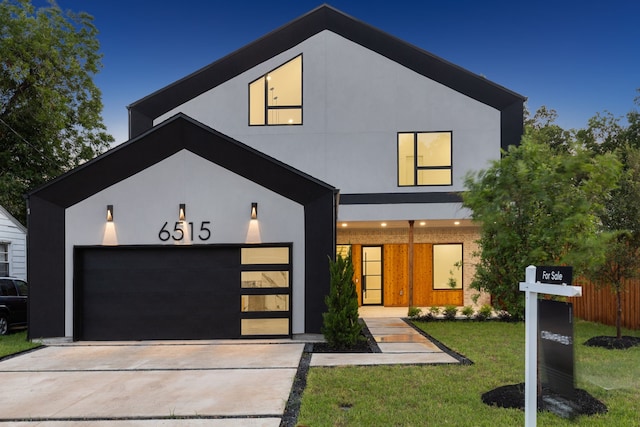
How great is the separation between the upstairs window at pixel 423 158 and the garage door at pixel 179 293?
220 inches

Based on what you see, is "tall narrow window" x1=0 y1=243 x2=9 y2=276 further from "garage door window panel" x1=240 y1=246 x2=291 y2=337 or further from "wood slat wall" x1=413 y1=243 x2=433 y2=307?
"wood slat wall" x1=413 y1=243 x2=433 y2=307

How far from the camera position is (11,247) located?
13852 mm

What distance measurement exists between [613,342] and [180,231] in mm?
9111

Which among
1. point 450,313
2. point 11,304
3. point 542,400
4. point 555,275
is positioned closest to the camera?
point 555,275

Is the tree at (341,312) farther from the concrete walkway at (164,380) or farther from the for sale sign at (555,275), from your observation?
the for sale sign at (555,275)

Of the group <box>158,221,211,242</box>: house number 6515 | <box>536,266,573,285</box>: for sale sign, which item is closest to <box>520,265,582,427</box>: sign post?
<box>536,266,573,285</box>: for sale sign

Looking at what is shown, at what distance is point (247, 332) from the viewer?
10078mm

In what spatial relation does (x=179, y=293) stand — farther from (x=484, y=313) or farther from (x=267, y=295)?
(x=484, y=313)

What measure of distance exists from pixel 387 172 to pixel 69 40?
662 inches

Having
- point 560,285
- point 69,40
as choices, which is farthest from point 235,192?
point 69,40

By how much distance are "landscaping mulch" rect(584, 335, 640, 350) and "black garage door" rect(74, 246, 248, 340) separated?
7.34 metres

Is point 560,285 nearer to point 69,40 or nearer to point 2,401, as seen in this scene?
point 2,401

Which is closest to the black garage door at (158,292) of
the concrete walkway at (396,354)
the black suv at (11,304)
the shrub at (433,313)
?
the black suv at (11,304)

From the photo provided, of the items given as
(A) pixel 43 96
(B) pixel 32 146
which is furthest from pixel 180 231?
(B) pixel 32 146
